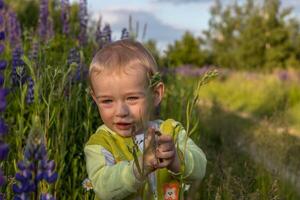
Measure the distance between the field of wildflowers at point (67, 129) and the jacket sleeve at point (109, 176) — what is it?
17cm

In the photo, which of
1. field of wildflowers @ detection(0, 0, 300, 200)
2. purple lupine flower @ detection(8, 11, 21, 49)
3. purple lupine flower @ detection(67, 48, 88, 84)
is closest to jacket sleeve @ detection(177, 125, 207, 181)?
field of wildflowers @ detection(0, 0, 300, 200)

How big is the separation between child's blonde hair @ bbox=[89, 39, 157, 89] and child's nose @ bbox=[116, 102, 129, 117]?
15cm

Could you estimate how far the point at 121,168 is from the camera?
242 cm

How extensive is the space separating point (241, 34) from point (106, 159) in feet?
116

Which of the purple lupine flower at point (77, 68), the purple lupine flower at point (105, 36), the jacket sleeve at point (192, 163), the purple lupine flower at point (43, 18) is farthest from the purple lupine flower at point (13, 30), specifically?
the jacket sleeve at point (192, 163)

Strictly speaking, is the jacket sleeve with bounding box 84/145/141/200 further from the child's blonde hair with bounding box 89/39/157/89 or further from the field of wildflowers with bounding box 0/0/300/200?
the child's blonde hair with bounding box 89/39/157/89

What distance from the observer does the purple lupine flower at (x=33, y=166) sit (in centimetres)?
159

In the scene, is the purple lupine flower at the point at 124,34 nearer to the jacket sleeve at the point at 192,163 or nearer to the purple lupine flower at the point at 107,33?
the purple lupine flower at the point at 107,33

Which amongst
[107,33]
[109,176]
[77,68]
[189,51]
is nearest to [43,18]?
[107,33]

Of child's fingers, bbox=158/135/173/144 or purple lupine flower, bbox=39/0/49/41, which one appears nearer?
child's fingers, bbox=158/135/173/144

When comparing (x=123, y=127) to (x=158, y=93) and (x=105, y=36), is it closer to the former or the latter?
(x=158, y=93)

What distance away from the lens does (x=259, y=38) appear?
3406cm

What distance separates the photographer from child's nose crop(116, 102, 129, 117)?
8.39ft

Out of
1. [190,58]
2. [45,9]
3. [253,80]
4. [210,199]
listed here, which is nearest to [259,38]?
[190,58]
